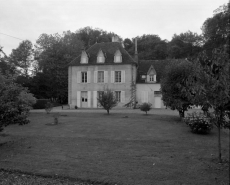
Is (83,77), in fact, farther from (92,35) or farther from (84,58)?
(92,35)

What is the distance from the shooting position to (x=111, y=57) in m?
32.4

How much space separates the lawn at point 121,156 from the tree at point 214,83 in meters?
1.48

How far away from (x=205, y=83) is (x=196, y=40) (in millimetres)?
41654

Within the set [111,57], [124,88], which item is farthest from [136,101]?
[111,57]

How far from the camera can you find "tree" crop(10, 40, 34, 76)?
145 ft

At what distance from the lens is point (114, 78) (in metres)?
31.9

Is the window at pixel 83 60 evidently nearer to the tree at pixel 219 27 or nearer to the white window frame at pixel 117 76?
the white window frame at pixel 117 76

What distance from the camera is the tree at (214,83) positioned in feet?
20.9

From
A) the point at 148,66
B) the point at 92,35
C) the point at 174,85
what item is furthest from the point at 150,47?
the point at 174,85

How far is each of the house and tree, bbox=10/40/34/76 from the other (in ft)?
53.0

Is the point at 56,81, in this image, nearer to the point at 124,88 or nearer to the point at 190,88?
the point at 124,88

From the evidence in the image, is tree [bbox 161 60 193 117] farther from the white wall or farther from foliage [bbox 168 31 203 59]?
foliage [bbox 168 31 203 59]

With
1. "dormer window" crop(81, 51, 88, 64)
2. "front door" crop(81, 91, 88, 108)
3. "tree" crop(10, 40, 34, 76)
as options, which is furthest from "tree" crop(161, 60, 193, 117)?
"tree" crop(10, 40, 34, 76)

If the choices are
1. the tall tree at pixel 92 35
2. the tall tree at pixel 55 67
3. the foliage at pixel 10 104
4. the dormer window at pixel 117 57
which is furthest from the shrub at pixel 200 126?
the tall tree at pixel 92 35
